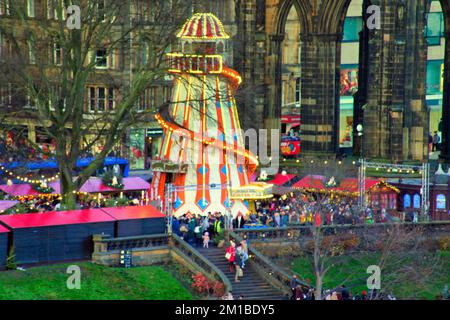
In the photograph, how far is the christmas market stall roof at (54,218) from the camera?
2899 inches

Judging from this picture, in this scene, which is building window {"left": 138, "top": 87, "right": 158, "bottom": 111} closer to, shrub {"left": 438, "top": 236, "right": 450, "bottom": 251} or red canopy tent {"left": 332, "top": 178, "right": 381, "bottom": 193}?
red canopy tent {"left": 332, "top": 178, "right": 381, "bottom": 193}

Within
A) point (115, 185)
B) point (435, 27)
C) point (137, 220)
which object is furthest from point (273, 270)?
point (435, 27)

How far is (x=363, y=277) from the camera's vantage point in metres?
76.4

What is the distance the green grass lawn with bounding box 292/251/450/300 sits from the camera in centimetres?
7438

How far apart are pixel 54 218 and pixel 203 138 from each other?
568 inches

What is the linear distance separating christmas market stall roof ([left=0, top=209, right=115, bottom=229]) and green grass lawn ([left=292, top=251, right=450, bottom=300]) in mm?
8264

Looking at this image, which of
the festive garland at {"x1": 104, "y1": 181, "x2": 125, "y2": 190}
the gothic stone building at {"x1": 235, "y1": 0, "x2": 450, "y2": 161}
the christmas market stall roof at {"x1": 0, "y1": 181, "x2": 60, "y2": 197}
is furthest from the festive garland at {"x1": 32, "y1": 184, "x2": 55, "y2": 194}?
the gothic stone building at {"x1": 235, "y1": 0, "x2": 450, "y2": 161}

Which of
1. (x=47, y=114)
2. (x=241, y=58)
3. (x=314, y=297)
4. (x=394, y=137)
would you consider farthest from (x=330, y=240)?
(x=241, y=58)

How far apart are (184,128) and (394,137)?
1645 cm

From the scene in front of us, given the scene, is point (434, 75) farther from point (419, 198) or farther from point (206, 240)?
point (206, 240)

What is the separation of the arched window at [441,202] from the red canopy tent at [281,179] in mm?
11521

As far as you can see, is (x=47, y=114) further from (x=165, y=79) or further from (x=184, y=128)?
(x=165, y=79)

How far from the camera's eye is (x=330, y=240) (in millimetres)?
78500

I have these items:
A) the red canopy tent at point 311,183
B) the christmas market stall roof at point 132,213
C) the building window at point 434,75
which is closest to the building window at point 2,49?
the christmas market stall roof at point 132,213
